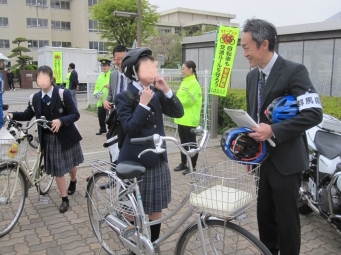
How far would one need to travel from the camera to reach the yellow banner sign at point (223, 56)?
6.87m

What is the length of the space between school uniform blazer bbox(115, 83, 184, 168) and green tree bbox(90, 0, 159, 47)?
92.8ft

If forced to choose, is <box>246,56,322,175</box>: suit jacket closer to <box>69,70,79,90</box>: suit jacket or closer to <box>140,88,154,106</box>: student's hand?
<box>140,88,154,106</box>: student's hand

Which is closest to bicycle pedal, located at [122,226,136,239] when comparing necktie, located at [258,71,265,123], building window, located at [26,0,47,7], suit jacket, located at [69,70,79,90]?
necktie, located at [258,71,265,123]

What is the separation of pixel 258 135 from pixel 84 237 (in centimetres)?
235

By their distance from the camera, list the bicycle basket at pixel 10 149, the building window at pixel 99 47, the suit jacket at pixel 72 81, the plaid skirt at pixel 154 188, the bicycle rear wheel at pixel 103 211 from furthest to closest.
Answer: the building window at pixel 99 47 → the suit jacket at pixel 72 81 → the bicycle basket at pixel 10 149 → the bicycle rear wheel at pixel 103 211 → the plaid skirt at pixel 154 188

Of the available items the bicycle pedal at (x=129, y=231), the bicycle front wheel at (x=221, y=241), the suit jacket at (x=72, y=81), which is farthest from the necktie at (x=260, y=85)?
the suit jacket at (x=72, y=81)

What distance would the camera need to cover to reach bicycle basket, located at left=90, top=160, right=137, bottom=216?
97.4 inches

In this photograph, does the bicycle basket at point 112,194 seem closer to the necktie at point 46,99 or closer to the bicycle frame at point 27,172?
the bicycle frame at point 27,172

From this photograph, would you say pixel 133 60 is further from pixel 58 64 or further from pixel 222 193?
pixel 58 64

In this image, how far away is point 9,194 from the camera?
3.47 metres

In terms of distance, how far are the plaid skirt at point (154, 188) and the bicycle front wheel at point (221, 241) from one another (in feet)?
1.50

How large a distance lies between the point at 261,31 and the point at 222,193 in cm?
107

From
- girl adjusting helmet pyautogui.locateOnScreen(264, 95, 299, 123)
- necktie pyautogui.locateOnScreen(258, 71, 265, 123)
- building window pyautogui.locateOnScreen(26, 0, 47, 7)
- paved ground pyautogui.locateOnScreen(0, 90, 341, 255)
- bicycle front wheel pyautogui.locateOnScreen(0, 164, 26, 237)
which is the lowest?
paved ground pyautogui.locateOnScreen(0, 90, 341, 255)

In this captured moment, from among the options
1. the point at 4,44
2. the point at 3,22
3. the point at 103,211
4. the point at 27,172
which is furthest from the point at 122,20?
the point at 103,211
